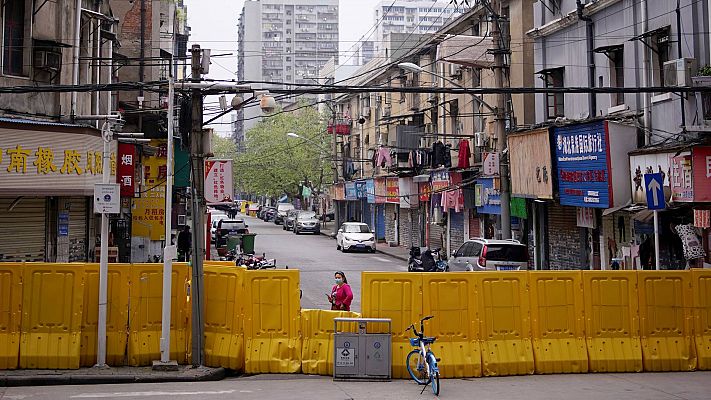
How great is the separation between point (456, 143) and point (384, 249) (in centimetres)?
1143

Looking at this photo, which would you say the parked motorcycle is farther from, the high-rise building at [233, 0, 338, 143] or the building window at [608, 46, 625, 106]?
the high-rise building at [233, 0, 338, 143]

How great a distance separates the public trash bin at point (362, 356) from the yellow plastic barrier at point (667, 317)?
15.6ft

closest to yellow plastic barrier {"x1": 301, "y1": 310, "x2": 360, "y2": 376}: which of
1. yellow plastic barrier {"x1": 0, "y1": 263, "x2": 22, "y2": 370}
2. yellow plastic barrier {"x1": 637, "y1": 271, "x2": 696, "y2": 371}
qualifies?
yellow plastic barrier {"x1": 0, "y1": 263, "x2": 22, "y2": 370}

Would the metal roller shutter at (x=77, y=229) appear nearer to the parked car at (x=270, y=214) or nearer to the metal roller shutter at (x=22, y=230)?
the metal roller shutter at (x=22, y=230)

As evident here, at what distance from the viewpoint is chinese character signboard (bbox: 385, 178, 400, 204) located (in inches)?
1886

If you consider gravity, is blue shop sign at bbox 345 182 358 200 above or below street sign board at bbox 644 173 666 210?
above

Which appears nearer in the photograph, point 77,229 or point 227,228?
point 77,229

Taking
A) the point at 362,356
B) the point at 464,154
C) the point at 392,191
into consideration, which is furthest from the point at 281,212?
the point at 362,356

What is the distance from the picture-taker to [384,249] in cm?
4788

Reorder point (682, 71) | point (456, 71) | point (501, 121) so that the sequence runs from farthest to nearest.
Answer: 1. point (456, 71)
2. point (501, 121)
3. point (682, 71)

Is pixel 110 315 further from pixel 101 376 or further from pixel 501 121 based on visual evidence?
pixel 501 121

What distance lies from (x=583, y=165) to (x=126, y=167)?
13895mm

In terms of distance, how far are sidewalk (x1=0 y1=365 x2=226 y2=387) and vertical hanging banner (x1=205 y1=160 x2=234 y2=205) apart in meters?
12.4

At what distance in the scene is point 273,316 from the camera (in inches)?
525
